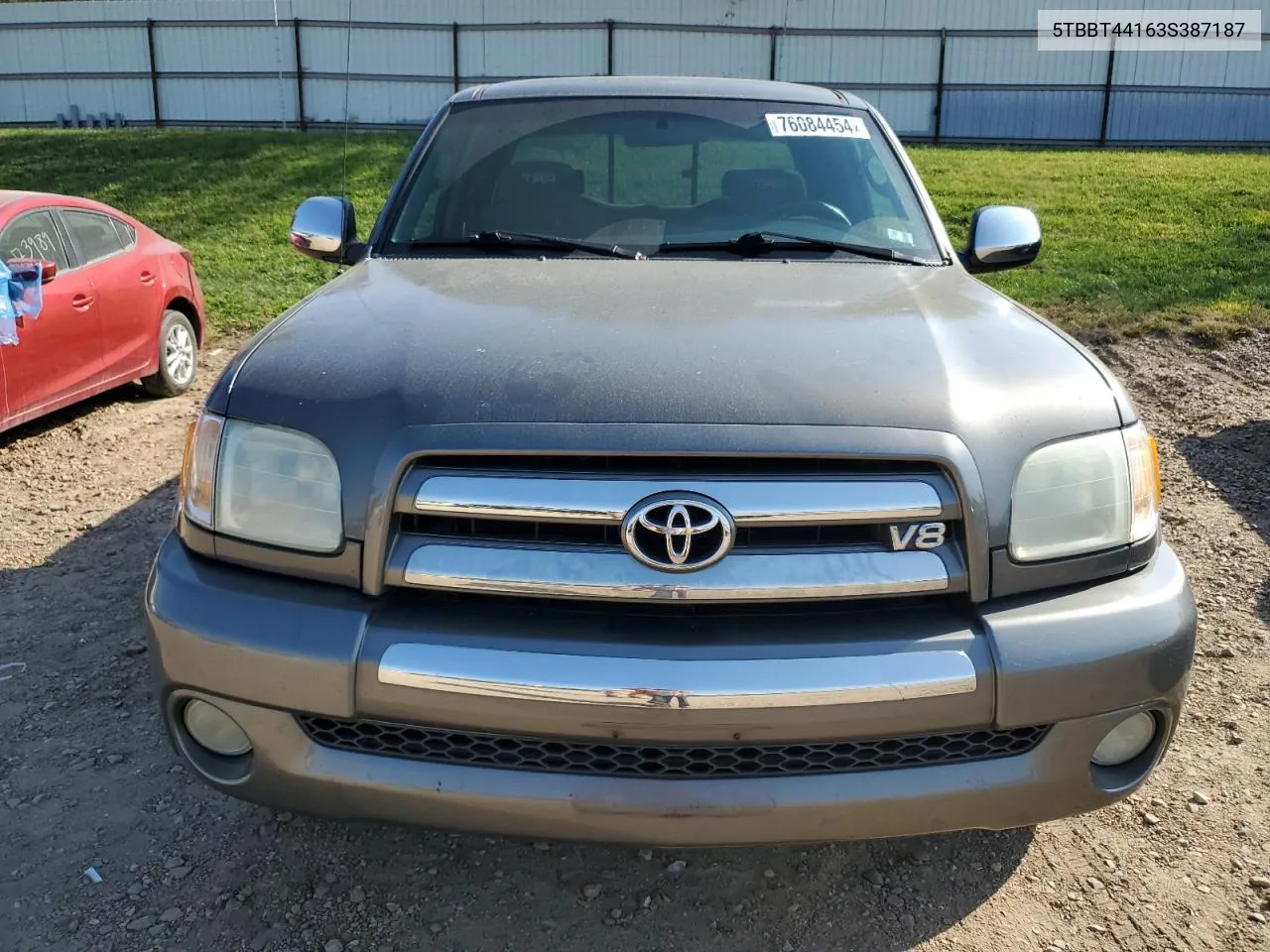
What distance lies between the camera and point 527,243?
3.32 m

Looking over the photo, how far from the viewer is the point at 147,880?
2.62 meters

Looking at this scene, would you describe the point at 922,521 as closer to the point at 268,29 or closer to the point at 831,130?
the point at 831,130

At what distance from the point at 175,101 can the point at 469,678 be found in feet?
80.9

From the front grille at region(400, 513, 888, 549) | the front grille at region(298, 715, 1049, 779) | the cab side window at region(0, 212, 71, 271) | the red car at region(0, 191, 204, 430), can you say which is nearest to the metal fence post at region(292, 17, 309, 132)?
the red car at region(0, 191, 204, 430)

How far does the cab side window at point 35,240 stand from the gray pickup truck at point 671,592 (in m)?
4.61

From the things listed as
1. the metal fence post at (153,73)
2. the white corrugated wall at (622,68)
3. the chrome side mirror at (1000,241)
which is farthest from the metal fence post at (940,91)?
the chrome side mirror at (1000,241)

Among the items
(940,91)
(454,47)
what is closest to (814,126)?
(940,91)

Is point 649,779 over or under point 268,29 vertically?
under

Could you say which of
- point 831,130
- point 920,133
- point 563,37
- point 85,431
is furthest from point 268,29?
point 831,130

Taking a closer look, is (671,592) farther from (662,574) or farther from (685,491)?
(685,491)

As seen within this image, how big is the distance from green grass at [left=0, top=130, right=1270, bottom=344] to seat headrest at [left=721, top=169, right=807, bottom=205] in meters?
6.07

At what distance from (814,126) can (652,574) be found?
7.54ft

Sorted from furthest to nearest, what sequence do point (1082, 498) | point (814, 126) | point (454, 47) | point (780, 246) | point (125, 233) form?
point (454, 47) → point (125, 233) → point (814, 126) → point (780, 246) → point (1082, 498)

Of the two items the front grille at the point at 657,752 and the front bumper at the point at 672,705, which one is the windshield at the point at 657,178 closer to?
the front bumper at the point at 672,705
